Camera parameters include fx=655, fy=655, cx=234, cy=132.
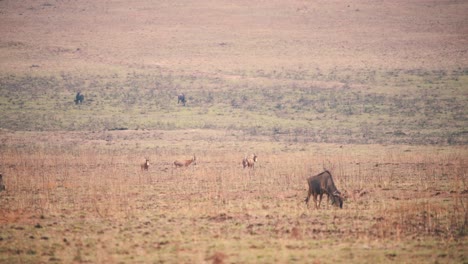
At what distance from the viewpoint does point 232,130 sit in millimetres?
47594

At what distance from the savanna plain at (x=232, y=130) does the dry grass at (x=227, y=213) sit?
86 millimetres

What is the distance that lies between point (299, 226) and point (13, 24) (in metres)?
75.7

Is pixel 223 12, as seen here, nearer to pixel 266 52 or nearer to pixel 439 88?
pixel 266 52

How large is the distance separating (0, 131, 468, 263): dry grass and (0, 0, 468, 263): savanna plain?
9cm

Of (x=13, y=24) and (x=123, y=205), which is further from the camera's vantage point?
(x=13, y=24)

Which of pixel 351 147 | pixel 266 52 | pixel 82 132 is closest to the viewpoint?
pixel 351 147

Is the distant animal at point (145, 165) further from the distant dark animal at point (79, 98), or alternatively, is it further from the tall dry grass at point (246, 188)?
the distant dark animal at point (79, 98)

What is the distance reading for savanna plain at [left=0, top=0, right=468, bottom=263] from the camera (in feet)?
48.6

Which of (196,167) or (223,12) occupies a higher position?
(223,12)

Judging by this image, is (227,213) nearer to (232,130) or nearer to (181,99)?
(232,130)

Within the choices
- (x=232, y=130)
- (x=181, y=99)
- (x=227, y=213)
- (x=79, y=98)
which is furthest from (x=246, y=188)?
(x=79, y=98)

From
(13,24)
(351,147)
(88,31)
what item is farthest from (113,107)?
(13,24)

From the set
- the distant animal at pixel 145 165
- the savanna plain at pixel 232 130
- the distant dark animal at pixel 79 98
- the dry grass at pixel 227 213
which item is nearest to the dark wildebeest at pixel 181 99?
the savanna plain at pixel 232 130

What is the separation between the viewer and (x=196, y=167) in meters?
31.5
